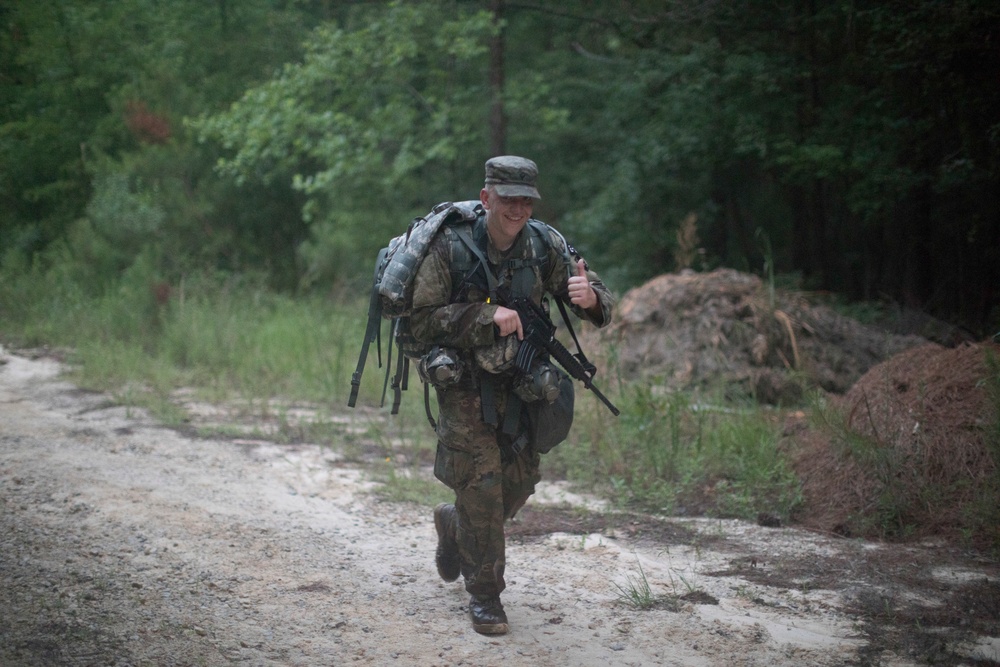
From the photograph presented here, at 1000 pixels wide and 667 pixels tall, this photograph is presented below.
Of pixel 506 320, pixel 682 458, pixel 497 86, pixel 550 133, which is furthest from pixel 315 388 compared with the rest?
pixel 550 133

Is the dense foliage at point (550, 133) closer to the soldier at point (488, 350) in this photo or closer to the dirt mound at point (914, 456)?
the dirt mound at point (914, 456)

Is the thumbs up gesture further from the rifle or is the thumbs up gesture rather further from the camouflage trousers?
the camouflage trousers

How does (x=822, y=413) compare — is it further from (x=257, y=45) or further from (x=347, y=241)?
(x=257, y=45)

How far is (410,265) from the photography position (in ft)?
12.6

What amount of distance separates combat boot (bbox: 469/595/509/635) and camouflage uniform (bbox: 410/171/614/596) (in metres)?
0.04

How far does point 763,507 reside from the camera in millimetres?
5656

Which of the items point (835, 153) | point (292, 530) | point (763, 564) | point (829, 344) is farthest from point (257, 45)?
point (763, 564)

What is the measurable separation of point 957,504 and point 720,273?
4133mm

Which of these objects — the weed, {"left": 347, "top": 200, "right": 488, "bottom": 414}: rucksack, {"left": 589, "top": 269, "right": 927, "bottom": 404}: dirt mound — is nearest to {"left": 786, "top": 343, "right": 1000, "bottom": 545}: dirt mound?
the weed

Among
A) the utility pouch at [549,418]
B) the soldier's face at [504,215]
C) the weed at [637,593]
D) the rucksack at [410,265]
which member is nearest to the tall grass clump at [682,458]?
the weed at [637,593]

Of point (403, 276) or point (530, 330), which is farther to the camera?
point (530, 330)

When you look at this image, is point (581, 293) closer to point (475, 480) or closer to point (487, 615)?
point (475, 480)

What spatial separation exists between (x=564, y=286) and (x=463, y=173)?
10.4 m

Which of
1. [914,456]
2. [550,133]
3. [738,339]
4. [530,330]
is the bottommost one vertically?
[914,456]
